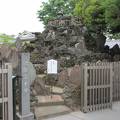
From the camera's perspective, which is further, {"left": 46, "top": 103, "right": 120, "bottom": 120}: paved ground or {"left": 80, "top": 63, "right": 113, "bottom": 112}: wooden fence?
{"left": 80, "top": 63, "right": 113, "bottom": 112}: wooden fence

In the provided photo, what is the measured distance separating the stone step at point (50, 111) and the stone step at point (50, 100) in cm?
17

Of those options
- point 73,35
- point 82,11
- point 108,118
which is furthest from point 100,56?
point 108,118

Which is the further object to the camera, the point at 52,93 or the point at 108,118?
the point at 52,93

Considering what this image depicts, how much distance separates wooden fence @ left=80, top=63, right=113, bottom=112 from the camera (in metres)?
9.73

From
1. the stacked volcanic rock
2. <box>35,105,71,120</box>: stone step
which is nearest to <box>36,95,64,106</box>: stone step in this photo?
<box>35,105,71,120</box>: stone step

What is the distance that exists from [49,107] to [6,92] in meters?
2.63

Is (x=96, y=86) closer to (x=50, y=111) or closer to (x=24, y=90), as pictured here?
(x=50, y=111)

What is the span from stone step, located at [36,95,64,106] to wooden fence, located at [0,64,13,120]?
215 cm

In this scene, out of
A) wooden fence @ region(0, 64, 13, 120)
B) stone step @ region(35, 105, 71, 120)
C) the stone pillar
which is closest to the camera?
wooden fence @ region(0, 64, 13, 120)

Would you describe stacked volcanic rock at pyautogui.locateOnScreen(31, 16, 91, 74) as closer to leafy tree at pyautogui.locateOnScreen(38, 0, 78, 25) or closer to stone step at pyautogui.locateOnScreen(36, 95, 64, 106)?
stone step at pyautogui.locateOnScreen(36, 95, 64, 106)

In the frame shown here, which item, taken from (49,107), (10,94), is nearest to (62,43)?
(49,107)

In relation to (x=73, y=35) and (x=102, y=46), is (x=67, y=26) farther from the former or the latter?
(x=102, y=46)

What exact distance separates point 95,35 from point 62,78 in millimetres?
10891

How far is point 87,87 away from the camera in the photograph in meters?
9.79
